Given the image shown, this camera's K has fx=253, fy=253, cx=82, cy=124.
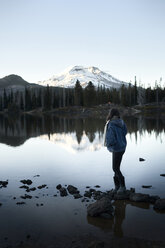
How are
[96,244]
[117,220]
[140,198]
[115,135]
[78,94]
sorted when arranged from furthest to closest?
[78,94] → [115,135] → [140,198] → [117,220] → [96,244]

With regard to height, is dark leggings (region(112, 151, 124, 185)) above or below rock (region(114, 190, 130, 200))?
above

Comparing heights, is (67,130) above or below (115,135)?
below

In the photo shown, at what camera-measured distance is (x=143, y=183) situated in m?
10.9

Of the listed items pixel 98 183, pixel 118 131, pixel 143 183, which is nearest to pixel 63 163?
pixel 98 183

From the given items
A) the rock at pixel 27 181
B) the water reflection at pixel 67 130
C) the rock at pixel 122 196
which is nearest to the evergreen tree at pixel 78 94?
the water reflection at pixel 67 130

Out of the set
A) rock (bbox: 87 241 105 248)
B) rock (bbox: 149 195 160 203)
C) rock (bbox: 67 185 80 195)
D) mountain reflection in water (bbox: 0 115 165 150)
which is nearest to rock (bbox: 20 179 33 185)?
rock (bbox: 67 185 80 195)

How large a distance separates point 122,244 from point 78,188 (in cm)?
448

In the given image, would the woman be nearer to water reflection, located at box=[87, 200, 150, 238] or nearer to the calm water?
water reflection, located at box=[87, 200, 150, 238]

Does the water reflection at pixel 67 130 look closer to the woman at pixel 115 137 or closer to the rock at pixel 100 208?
the woman at pixel 115 137

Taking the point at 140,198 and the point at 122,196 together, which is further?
the point at 122,196

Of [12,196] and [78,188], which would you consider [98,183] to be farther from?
[12,196]

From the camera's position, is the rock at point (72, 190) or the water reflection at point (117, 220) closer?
the water reflection at point (117, 220)

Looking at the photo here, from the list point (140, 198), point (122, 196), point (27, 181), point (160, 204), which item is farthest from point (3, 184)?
point (160, 204)

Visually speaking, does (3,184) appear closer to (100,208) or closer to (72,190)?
(72,190)
